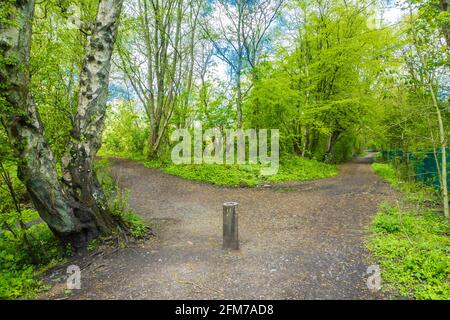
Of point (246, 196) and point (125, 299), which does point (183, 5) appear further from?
point (125, 299)

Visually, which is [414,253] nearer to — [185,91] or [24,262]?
[24,262]

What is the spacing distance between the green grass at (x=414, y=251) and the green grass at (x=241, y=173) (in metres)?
5.03

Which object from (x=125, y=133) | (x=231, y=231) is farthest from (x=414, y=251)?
(x=125, y=133)

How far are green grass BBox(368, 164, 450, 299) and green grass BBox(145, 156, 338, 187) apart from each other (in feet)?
16.5

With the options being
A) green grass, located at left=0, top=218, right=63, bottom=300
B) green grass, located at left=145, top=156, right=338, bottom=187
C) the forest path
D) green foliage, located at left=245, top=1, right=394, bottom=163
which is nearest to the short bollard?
the forest path

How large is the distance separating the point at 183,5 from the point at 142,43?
335 centimetres

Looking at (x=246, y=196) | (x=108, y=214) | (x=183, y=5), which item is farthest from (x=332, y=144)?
(x=108, y=214)

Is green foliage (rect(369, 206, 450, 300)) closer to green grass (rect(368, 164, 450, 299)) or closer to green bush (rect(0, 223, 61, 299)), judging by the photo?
green grass (rect(368, 164, 450, 299))

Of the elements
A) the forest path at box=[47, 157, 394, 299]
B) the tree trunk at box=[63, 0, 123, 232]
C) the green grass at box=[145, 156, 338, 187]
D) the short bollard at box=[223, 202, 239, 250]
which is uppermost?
the tree trunk at box=[63, 0, 123, 232]

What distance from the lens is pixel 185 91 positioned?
15586 mm

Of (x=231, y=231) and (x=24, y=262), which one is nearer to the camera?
(x=24, y=262)

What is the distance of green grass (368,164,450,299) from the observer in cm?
322

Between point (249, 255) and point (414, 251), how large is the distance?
263 cm

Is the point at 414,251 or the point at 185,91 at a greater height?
the point at 185,91
